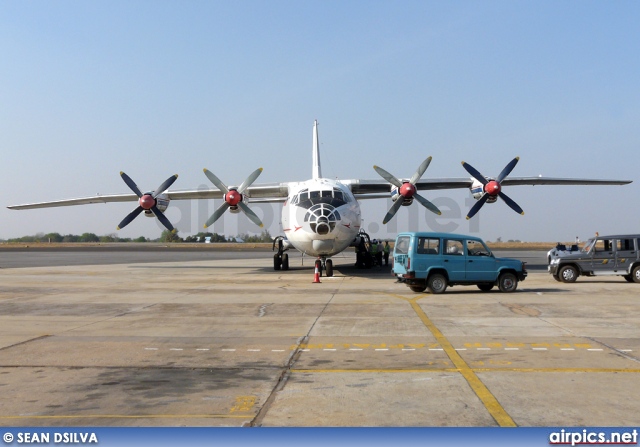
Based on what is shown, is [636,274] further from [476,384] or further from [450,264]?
[476,384]

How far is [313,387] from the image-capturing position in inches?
273

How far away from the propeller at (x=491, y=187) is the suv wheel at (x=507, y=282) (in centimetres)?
1129

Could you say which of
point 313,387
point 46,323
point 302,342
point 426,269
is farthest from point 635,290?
point 46,323

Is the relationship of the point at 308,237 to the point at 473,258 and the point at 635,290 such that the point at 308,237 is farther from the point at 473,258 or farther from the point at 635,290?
the point at 635,290

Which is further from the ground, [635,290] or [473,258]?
[473,258]

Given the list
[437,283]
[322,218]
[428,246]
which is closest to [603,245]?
[437,283]

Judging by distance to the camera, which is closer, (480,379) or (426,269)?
(480,379)

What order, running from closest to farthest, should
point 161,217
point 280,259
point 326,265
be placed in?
1. point 326,265
2. point 280,259
3. point 161,217

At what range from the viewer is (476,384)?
699 centimetres

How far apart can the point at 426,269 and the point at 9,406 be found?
13769 mm

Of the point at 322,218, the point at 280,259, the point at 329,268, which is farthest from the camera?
the point at 280,259

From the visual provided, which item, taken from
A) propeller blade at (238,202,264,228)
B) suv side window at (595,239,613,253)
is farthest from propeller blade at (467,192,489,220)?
propeller blade at (238,202,264,228)

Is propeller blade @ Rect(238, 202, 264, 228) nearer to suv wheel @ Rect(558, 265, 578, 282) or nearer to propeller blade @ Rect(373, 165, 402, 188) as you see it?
propeller blade @ Rect(373, 165, 402, 188)

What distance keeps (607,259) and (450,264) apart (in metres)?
7.63
